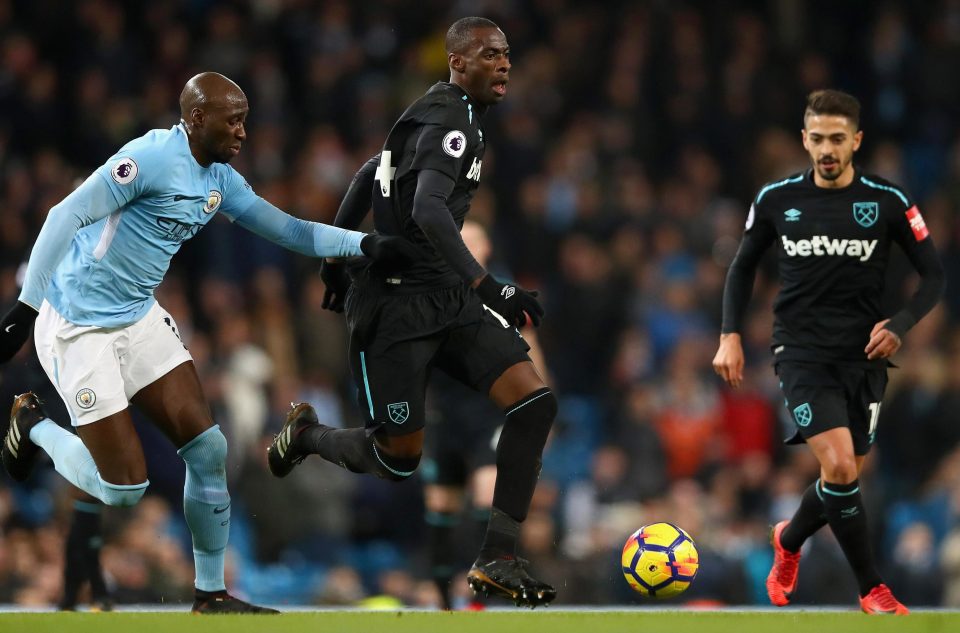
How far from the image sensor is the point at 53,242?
220 inches

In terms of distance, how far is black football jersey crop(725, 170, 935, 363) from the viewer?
647 centimetres

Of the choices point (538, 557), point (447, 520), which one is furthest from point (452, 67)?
point (538, 557)

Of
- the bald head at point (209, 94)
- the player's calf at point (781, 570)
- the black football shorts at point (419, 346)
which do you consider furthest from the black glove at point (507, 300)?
the player's calf at point (781, 570)

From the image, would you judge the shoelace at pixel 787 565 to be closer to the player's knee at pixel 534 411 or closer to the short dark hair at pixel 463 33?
the player's knee at pixel 534 411

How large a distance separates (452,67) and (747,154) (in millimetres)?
7373

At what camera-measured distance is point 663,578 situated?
6.23 m

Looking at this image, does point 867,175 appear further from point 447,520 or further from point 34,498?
point 34,498

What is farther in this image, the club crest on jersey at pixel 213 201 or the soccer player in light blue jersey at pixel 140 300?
the club crest on jersey at pixel 213 201

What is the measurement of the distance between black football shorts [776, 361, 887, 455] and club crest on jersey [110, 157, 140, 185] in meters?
2.92

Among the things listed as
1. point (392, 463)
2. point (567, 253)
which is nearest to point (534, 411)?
point (392, 463)

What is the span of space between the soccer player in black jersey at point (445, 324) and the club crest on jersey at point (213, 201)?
0.63 metres

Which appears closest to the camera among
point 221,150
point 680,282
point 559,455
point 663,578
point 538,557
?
point 221,150

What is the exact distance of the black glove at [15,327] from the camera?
18.6 ft

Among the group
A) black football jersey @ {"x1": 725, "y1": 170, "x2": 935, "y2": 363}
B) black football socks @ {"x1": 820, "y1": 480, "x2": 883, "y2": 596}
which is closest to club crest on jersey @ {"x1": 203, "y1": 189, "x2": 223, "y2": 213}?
black football jersey @ {"x1": 725, "y1": 170, "x2": 935, "y2": 363}
